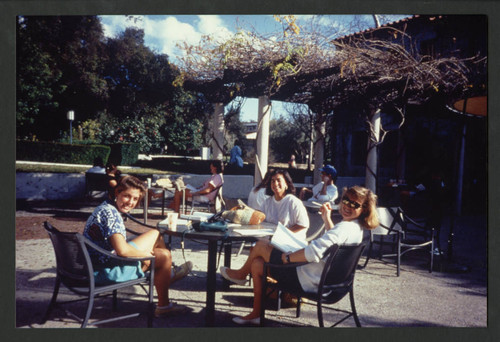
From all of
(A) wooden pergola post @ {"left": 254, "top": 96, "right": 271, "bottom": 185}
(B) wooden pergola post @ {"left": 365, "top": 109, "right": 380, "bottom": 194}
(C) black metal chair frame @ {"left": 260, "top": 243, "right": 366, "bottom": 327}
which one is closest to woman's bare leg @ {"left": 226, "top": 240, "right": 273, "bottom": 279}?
(C) black metal chair frame @ {"left": 260, "top": 243, "right": 366, "bottom": 327}

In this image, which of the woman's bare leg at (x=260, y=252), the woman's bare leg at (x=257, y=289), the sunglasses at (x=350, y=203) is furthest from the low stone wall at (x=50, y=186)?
the sunglasses at (x=350, y=203)

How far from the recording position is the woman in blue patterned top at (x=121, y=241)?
106 inches

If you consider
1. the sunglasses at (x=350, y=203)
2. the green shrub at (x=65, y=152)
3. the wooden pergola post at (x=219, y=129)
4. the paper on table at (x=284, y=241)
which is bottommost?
the paper on table at (x=284, y=241)

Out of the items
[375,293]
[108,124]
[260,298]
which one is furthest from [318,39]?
[108,124]

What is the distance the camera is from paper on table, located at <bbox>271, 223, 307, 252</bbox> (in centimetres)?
281

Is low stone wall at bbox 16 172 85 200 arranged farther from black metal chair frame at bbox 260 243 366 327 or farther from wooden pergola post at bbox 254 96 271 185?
black metal chair frame at bbox 260 243 366 327

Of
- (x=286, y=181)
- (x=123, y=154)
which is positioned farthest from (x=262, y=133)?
(x=123, y=154)

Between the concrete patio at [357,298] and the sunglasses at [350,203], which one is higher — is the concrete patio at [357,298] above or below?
below

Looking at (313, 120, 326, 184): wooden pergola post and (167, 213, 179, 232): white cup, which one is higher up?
(313, 120, 326, 184): wooden pergola post

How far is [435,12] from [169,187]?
5706mm

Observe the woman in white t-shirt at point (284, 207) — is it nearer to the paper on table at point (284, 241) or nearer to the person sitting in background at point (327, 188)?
the paper on table at point (284, 241)

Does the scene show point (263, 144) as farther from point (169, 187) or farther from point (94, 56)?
point (94, 56)

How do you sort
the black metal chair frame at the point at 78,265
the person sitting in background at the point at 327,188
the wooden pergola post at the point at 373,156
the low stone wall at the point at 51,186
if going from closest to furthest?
the black metal chair frame at the point at 78,265
the person sitting in background at the point at 327,188
the wooden pergola post at the point at 373,156
the low stone wall at the point at 51,186

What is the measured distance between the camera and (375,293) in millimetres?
3896
